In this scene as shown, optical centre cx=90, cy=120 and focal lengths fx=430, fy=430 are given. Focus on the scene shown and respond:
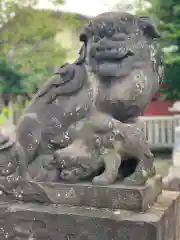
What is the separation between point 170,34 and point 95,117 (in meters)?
6.17

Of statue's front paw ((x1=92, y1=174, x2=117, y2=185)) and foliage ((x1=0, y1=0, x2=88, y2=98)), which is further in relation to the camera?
foliage ((x1=0, y1=0, x2=88, y2=98))

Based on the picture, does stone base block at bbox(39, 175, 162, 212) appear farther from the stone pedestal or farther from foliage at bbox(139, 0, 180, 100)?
foliage at bbox(139, 0, 180, 100)

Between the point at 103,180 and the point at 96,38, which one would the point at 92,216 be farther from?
the point at 96,38

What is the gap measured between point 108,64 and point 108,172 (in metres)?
0.51

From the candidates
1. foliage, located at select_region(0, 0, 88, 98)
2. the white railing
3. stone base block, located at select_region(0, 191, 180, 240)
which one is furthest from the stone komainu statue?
foliage, located at select_region(0, 0, 88, 98)

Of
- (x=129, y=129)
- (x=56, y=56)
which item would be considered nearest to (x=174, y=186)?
(x=129, y=129)

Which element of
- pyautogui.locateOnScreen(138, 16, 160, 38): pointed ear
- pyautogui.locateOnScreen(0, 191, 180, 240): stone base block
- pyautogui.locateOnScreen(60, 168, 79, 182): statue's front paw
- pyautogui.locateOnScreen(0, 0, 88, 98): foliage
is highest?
pyautogui.locateOnScreen(138, 16, 160, 38): pointed ear

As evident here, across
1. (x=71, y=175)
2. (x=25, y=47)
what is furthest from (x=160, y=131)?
(x=71, y=175)

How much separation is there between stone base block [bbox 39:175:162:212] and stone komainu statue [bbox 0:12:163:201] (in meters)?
0.04

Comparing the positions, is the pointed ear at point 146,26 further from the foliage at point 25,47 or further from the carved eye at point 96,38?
the foliage at point 25,47

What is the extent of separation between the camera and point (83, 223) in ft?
6.30

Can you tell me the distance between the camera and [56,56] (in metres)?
9.62

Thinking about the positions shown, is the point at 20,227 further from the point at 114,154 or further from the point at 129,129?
the point at 129,129

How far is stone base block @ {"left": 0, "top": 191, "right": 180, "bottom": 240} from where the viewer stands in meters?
1.84
